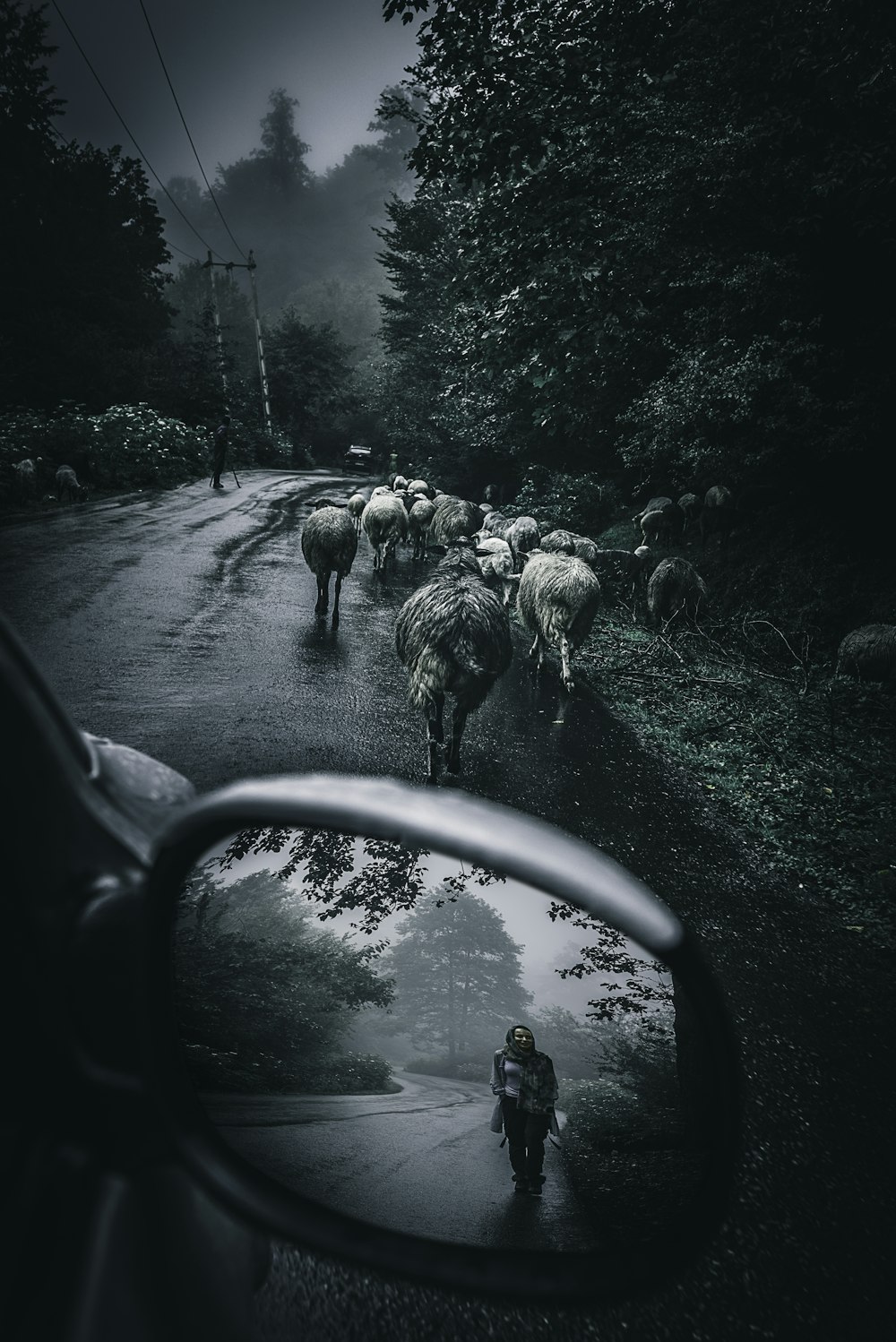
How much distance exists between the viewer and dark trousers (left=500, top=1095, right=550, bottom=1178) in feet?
3.06

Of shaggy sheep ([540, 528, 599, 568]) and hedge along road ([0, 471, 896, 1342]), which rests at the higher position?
shaggy sheep ([540, 528, 599, 568])

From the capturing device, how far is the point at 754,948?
12.8 ft

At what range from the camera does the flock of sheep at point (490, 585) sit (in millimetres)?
5645

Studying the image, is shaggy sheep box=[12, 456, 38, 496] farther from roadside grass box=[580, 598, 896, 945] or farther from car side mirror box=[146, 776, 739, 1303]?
car side mirror box=[146, 776, 739, 1303]

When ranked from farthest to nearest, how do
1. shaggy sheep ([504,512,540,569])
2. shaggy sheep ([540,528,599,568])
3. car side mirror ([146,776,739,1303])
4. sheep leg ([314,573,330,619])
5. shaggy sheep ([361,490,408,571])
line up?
shaggy sheep ([361,490,408,571])
shaggy sheep ([504,512,540,569])
shaggy sheep ([540,528,599,568])
sheep leg ([314,573,330,619])
car side mirror ([146,776,739,1303])

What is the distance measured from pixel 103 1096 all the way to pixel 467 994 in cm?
46

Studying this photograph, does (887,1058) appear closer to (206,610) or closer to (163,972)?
(163,972)

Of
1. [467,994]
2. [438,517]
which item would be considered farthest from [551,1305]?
[438,517]

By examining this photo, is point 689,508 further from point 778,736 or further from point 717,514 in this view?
point 778,736

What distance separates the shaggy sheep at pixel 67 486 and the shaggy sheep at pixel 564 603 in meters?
15.9

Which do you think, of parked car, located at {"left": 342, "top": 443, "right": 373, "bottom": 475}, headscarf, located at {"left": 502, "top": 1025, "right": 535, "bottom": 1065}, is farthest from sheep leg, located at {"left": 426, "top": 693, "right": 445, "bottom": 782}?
parked car, located at {"left": 342, "top": 443, "right": 373, "bottom": 475}

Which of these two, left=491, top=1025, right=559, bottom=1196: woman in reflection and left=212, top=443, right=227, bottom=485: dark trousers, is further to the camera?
left=212, top=443, right=227, bottom=485: dark trousers

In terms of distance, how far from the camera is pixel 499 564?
10.8 metres

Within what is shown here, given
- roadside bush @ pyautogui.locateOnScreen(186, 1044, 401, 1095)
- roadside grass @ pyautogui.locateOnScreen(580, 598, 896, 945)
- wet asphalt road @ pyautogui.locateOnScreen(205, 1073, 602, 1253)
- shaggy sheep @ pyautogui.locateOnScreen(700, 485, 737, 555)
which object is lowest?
roadside grass @ pyautogui.locateOnScreen(580, 598, 896, 945)
